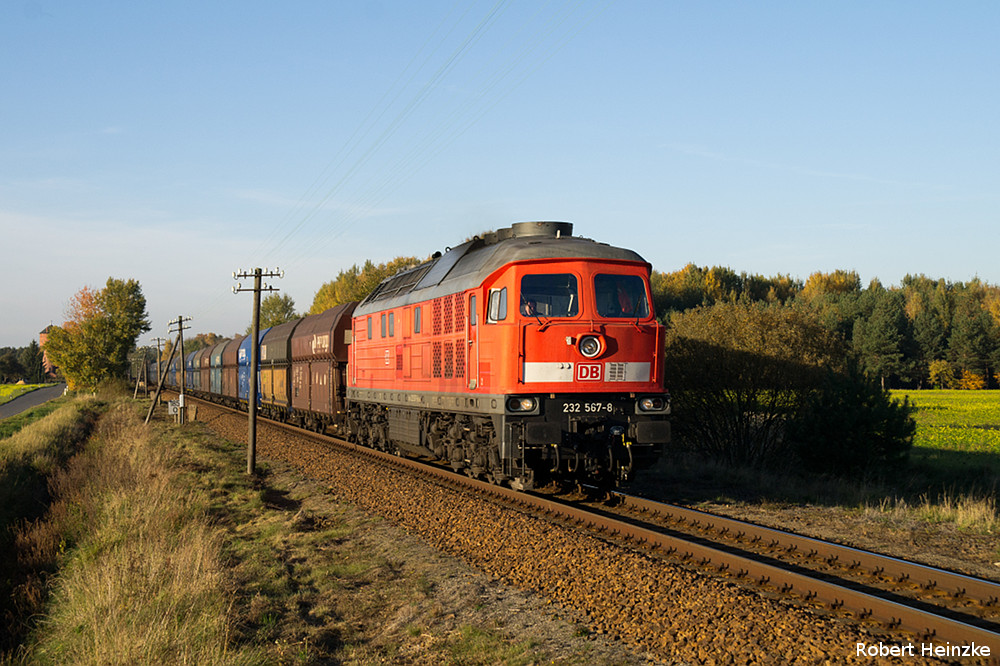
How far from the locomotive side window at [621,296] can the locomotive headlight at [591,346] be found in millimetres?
480

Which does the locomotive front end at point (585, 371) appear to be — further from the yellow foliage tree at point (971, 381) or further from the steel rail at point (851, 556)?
the yellow foliage tree at point (971, 381)

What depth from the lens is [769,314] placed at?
2388 cm

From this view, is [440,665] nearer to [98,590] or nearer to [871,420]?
[98,590]

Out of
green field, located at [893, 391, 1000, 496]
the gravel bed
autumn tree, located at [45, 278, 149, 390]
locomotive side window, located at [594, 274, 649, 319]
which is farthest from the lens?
autumn tree, located at [45, 278, 149, 390]

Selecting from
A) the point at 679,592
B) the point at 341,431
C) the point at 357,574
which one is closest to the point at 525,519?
the point at 357,574

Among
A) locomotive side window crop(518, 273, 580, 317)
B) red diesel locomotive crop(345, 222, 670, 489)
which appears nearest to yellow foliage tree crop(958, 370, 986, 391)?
red diesel locomotive crop(345, 222, 670, 489)

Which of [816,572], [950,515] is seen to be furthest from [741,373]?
[816,572]

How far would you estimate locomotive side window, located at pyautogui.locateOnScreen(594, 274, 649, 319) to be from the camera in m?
12.7

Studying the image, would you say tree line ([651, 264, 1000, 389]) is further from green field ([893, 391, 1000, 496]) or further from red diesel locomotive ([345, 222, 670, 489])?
red diesel locomotive ([345, 222, 670, 489])

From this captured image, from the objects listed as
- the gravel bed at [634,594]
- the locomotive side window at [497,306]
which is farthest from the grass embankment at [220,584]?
the locomotive side window at [497,306]

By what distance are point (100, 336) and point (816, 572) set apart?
70.9 m

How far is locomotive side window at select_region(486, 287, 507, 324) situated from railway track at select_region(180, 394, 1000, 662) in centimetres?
311

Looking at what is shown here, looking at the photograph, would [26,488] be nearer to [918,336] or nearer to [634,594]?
[634,594]

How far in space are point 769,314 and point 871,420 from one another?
4.26m
